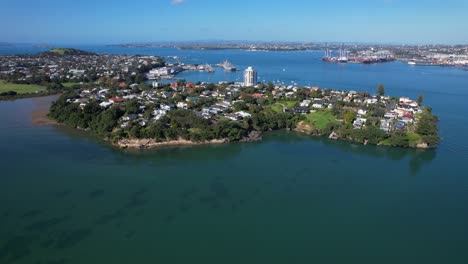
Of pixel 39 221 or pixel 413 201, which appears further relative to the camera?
pixel 413 201

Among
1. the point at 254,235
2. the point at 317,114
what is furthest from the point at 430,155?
the point at 254,235

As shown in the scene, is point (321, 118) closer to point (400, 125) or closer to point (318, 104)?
point (318, 104)

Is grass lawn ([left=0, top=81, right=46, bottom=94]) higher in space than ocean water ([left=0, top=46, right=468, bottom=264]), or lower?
higher

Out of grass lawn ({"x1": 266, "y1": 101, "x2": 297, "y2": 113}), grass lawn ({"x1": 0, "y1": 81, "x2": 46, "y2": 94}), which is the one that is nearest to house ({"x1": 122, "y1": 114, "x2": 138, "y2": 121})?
grass lawn ({"x1": 266, "y1": 101, "x2": 297, "y2": 113})

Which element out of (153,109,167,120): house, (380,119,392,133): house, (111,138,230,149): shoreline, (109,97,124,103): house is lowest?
(111,138,230,149): shoreline

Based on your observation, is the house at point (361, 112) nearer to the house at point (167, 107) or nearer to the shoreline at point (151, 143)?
the shoreline at point (151, 143)

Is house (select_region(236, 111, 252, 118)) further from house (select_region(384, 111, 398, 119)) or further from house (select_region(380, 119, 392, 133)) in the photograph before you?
house (select_region(384, 111, 398, 119))

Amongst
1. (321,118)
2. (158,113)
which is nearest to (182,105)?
(158,113)

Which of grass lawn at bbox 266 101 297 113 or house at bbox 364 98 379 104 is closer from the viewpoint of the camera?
grass lawn at bbox 266 101 297 113

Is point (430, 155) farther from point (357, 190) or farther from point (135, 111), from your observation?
point (135, 111)
